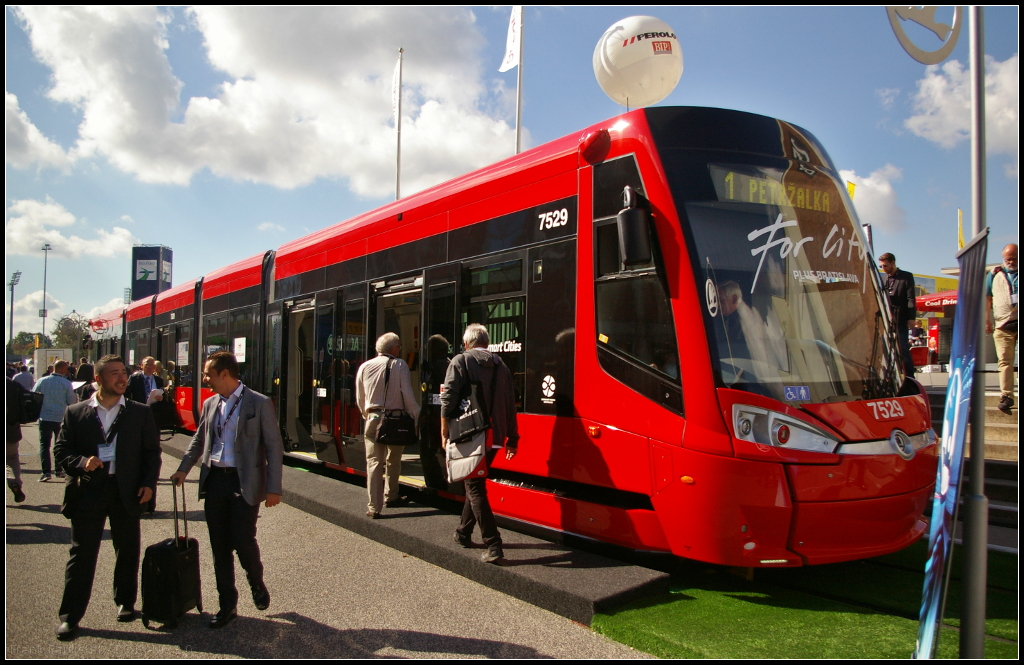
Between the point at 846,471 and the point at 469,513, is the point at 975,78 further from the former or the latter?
the point at 469,513

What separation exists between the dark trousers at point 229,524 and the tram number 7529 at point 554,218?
2.99m

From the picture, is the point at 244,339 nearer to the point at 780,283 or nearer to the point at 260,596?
the point at 260,596

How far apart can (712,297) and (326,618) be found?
320cm

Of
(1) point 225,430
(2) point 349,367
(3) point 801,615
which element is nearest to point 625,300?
(3) point 801,615

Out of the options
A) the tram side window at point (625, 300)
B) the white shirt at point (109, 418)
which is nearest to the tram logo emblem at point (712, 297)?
the tram side window at point (625, 300)

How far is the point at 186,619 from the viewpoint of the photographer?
14.0 feet

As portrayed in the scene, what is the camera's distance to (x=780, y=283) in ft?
15.1

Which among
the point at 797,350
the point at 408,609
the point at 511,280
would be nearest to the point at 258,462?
the point at 408,609

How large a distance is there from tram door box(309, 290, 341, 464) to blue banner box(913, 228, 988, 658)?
6961 millimetres

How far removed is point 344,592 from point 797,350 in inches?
137

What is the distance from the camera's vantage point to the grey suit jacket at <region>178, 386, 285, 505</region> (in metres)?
4.24

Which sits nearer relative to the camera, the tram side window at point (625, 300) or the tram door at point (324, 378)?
the tram side window at point (625, 300)

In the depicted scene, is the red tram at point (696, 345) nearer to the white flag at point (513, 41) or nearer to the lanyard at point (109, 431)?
the lanyard at point (109, 431)

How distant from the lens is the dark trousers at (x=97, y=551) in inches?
159
